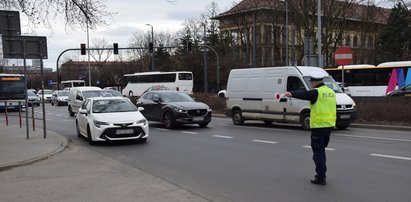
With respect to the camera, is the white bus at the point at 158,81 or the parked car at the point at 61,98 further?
the white bus at the point at 158,81

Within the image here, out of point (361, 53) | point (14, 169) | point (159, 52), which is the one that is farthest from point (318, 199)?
point (159, 52)

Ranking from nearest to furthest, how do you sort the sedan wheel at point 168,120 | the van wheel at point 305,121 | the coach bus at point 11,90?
1. the van wheel at point 305,121
2. the sedan wheel at point 168,120
3. the coach bus at point 11,90

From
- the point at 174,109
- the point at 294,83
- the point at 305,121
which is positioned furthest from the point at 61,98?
the point at 305,121

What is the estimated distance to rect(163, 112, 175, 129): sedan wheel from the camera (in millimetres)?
17923

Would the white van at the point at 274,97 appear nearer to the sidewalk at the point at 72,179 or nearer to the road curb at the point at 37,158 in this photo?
the road curb at the point at 37,158

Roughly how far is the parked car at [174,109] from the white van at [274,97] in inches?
63.0

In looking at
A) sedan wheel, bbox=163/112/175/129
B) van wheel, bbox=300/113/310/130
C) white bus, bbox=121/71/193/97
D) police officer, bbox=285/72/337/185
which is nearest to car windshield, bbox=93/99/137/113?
sedan wheel, bbox=163/112/175/129

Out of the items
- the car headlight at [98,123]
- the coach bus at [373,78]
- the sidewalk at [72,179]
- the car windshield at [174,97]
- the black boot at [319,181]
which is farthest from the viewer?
the coach bus at [373,78]

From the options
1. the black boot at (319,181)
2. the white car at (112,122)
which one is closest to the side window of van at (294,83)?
the white car at (112,122)

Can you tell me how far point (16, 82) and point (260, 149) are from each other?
29.8 m

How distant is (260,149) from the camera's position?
11.7 meters

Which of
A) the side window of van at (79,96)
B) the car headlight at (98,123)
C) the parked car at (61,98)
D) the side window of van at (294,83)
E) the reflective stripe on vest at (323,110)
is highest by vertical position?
the side window of van at (294,83)

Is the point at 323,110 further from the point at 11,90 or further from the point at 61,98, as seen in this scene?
the point at 61,98

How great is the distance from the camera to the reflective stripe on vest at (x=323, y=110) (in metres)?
7.44
